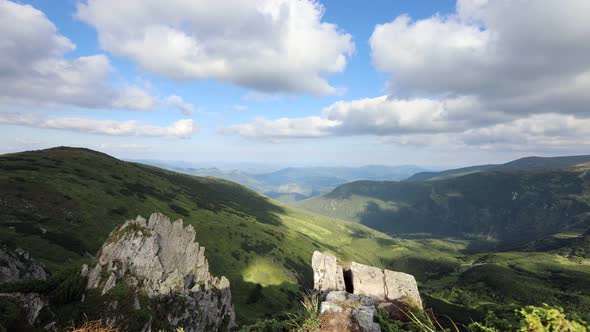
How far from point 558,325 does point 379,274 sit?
87.8ft

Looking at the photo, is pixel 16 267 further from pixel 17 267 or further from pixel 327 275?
pixel 327 275

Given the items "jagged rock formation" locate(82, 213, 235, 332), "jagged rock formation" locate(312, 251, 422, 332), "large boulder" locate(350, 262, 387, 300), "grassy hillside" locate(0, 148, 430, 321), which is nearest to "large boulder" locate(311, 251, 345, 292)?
"jagged rock formation" locate(312, 251, 422, 332)

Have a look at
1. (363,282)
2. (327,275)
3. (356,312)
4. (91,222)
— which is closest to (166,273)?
(327,275)

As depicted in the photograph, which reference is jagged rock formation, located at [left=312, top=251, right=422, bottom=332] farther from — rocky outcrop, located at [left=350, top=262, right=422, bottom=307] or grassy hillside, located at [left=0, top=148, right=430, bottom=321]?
grassy hillside, located at [left=0, top=148, right=430, bottom=321]

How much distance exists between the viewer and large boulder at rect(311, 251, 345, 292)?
1309 inches

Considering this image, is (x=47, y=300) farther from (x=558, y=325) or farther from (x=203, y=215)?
(x=203, y=215)

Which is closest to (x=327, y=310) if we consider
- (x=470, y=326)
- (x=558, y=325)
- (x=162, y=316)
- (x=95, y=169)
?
(x=470, y=326)

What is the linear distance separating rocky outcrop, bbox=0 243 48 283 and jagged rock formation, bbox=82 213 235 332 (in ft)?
48.8

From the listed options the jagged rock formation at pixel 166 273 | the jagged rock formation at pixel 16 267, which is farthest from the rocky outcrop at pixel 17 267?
the jagged rock formation at pixel 166 273

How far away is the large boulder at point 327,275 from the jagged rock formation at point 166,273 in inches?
1173

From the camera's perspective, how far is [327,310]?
67.4ft

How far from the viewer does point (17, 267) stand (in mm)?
50062

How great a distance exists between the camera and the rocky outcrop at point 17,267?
47.5 metres

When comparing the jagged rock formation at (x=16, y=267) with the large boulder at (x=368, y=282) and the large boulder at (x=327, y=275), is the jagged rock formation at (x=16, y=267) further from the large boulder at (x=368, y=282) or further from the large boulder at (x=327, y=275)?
the large boulder at (x=368, y=282)
